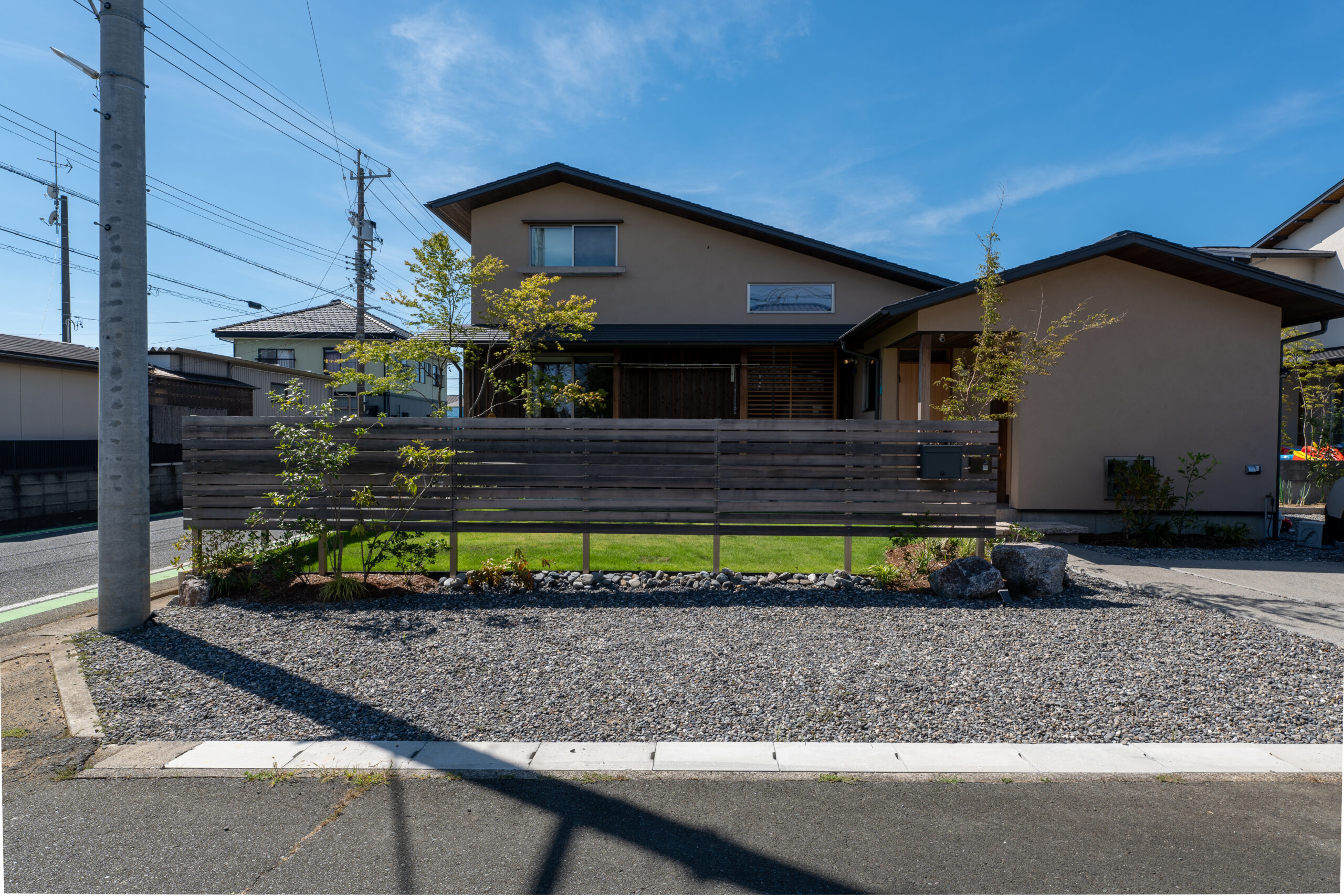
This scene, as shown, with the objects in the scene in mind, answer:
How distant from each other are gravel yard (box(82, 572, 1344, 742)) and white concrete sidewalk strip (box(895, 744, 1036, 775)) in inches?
4.4

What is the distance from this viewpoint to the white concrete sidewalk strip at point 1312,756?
3.16 metres

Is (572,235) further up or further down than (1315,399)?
further up

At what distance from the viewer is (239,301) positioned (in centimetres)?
2325

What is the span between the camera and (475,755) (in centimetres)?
323

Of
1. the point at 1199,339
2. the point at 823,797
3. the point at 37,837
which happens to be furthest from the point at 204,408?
the point at 1199,339

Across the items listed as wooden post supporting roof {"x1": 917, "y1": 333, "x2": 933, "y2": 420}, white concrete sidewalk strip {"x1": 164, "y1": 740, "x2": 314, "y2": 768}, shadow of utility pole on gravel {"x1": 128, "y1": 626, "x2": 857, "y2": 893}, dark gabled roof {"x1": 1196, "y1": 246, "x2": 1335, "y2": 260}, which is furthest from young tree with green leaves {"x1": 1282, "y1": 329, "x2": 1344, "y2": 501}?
white concrete sidewalk strip {"x1": 164, "y1": 740, "x2": 314, "y2": 768}

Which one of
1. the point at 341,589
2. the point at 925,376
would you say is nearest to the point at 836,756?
the point at 341,589

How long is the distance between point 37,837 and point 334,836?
1190 millimetres

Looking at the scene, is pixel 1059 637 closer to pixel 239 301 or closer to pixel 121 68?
pixel 121 68

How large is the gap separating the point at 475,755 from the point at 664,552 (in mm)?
4722

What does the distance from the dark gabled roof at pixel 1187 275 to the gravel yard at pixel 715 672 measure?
183 inches

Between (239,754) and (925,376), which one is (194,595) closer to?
(239,754)

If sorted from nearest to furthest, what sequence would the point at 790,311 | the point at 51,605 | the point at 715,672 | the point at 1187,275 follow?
the point at 715,672
the point at 51,605
the point at 1187,275
the point at 790,311

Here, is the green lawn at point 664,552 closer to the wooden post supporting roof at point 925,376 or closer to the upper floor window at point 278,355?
the wooden post supporting roof at point 925,376
